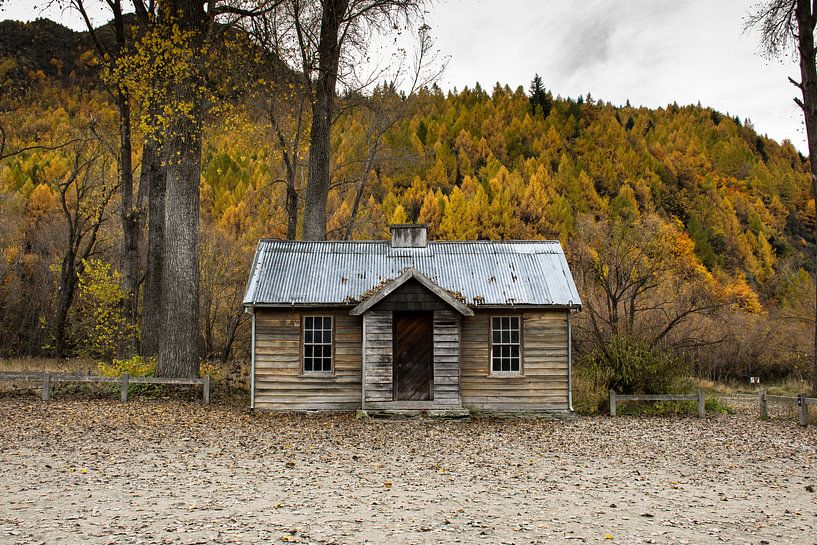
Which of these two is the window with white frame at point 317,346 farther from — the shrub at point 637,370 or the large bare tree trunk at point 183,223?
the shrub at point 637,370

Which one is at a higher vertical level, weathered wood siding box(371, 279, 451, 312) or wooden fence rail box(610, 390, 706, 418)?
weathered wood siding box(371, 279, 451, 312)

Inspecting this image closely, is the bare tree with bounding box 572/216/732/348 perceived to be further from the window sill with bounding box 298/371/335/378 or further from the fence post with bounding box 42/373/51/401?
the fence post with bounding box 42/373/51/401

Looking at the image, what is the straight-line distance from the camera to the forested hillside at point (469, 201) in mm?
24359

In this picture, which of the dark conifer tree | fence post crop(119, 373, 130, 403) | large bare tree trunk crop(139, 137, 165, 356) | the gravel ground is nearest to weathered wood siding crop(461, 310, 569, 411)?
the gravel ground

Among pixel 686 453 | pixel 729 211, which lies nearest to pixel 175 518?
pixel 686 453

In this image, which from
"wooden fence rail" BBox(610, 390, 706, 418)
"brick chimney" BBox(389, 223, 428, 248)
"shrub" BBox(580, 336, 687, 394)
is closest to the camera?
"wooden fence rail" BBox(610, 390, 706, 418)

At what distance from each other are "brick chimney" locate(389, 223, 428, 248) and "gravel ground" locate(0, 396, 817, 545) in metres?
5.38

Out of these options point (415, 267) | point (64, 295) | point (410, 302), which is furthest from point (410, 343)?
point (64, 295)

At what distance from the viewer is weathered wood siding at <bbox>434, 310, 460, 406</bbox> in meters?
16.5

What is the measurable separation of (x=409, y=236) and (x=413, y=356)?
386 centimetres

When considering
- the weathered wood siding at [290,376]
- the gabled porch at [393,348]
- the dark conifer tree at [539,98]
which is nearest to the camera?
the gabled porch at [393,348]

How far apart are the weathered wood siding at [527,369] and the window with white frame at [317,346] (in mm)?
3396

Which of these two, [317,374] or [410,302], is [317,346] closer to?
[317,374]

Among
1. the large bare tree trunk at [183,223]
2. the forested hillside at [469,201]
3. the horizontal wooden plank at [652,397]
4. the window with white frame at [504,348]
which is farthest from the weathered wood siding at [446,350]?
the large bare tree trunk at [183,223]
